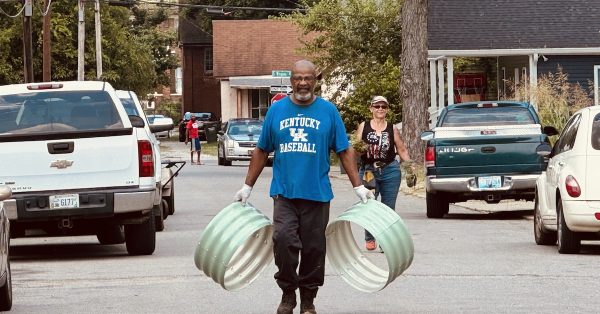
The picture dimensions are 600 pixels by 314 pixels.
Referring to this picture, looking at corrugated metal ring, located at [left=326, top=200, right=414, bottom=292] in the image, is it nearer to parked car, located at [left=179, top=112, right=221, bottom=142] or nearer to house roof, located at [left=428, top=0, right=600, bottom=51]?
house roof, located at [left=428, top=0, right=600, bottom=51]

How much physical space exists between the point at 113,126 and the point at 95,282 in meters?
2.58

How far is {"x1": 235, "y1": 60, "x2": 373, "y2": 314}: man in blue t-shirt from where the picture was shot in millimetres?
10844

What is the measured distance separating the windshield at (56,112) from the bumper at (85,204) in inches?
28.3

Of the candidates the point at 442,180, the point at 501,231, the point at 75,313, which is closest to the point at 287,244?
the point at 75,313

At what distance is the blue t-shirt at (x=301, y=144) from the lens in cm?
1084

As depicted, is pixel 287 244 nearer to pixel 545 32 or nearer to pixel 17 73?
pixel 545 32

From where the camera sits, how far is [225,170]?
45.7 meters

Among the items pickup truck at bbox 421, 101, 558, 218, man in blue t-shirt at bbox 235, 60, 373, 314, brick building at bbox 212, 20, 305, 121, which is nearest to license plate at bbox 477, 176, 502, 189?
pickup truck at bbox 421, 101, 558, 218

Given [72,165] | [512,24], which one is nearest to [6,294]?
[72,165]

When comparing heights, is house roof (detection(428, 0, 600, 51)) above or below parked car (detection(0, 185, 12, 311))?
above

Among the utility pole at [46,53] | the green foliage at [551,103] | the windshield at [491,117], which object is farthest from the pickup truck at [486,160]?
the utility pole at [46,53]

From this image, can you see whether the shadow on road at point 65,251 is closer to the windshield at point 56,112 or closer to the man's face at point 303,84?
the windshield at point 56,112

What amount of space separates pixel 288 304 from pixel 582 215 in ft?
18.6

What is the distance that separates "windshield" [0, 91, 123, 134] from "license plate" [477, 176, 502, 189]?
7850 mm
